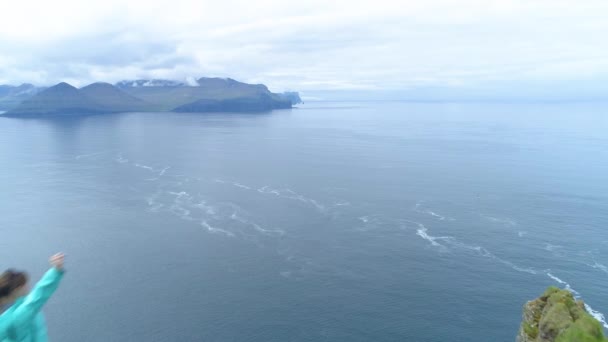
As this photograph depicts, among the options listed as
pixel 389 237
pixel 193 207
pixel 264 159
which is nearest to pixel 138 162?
pixel 264 159

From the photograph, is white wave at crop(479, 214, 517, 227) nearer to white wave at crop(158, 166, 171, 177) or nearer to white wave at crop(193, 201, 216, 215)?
white wave at crop(193, 201, 216, 215)

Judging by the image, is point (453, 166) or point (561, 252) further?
point (453, 166)

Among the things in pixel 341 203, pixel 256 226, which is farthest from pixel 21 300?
pixel 341 203

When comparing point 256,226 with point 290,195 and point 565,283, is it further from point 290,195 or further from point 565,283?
point 565,283

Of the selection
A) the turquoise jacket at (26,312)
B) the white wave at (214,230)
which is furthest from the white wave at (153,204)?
the turquoise jacket at (26,312)

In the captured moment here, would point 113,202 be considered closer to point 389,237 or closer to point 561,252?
point 389,237

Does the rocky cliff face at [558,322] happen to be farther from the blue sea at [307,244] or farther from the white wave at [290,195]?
the white wave at [290,195]

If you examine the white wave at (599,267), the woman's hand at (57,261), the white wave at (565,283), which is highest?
the woman's hand at (57,261)
